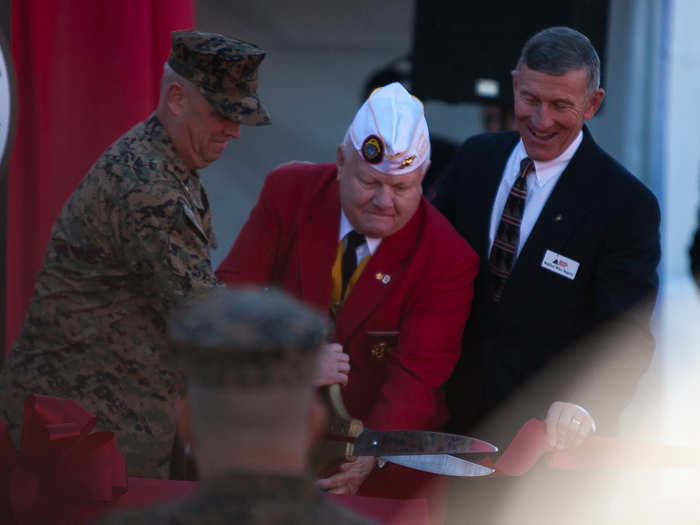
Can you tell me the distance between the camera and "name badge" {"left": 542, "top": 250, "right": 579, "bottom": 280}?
6.22 feet

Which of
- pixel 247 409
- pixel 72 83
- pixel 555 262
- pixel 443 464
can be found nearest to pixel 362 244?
pixel 555 262

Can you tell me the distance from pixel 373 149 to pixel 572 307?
0.58 meters

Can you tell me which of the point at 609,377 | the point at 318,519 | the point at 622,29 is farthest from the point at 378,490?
the point at 622,29

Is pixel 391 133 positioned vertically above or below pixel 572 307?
above

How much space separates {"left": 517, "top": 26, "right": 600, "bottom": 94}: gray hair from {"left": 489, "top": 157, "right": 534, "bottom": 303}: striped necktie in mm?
231

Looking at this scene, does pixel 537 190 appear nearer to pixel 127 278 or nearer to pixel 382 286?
pixel 382 286

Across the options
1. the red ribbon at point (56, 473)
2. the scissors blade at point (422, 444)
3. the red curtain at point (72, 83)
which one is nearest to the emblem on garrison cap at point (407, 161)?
the scissors blade at point (422, 444)

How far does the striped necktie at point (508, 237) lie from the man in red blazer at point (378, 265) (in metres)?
0.12

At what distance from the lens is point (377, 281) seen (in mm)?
1786

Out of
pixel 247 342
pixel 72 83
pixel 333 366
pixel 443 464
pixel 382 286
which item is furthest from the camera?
pixel 72 83

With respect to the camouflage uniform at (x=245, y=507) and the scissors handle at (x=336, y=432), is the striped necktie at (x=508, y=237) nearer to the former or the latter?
the scissors handle at (x=336, y=432)

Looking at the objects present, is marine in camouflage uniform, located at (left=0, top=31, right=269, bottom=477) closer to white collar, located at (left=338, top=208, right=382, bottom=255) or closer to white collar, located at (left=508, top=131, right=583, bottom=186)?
white collar, located at (left=338, top=208, right=382, bottom=255)

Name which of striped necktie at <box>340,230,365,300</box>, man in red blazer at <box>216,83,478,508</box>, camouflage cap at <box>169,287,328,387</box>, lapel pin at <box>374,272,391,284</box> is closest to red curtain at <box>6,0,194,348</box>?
man in red blazer at <box>216,83,478,508</box>

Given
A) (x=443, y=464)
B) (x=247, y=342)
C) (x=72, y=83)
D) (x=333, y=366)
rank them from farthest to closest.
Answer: (x=72, y=83)
(x=333, y=366)
(x=443, y=464)
(x=247, y=342)
